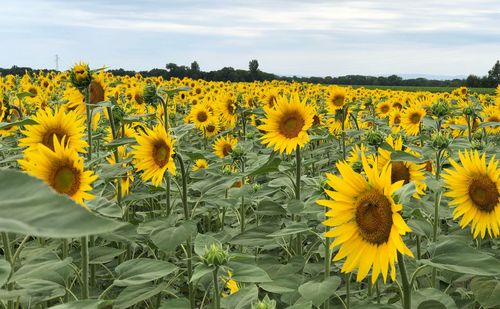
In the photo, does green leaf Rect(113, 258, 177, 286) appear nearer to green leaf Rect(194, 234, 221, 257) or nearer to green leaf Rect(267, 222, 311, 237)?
green leaf Rect(194, 234, 221, 257)

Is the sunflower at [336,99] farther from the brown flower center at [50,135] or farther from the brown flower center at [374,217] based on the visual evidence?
the brown flower center at [374,217]

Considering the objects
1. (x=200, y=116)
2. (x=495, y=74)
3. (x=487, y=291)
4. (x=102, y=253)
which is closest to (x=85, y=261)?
(x=102, y=253)

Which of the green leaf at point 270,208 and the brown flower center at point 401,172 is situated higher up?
the brown flower center at point 401,172

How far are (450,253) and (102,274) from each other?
224cm

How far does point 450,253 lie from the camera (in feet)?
5.71

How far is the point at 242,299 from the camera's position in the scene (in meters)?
1.79

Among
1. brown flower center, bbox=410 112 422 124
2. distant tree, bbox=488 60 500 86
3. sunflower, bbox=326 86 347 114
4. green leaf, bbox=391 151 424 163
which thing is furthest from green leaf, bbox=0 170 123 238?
distant tree, bbox=488 60 500 86

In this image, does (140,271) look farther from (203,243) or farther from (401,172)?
(401,172)

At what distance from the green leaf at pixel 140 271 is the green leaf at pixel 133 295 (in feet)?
0.47

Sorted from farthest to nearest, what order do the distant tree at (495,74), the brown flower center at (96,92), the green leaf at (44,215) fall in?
1. the distant tree at (495,74)
2. the brown flower center at (96,92)
3. the green leaf at (44,215)

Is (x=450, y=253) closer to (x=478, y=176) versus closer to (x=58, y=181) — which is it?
(x=478, y=176)

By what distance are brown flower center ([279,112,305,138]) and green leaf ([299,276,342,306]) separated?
1716 mm

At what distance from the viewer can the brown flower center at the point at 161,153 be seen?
9.64 feet

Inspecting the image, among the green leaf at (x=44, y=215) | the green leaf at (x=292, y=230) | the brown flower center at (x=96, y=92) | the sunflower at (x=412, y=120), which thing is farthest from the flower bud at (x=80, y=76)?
the sunflower at (x=412, y=120)
